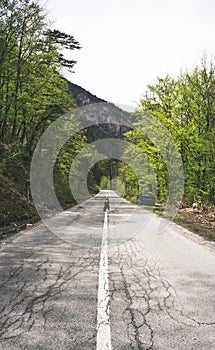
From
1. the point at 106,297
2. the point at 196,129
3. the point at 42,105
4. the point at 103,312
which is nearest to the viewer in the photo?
the point at 103,312

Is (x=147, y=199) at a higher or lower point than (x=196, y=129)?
lower

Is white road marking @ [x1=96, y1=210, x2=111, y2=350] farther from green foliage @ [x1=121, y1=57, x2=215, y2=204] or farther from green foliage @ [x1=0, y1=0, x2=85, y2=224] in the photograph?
green foliage @ [x1=121, y1=57, x2=215, y2=204]

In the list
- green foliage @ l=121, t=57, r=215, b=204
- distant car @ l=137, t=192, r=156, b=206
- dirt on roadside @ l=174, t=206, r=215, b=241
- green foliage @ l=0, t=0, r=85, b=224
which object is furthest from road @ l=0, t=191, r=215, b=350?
distant car @ l=137, t=192, r=156, b=206

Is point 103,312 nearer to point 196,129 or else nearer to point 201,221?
point 201,221

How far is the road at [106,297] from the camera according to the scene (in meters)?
3.27

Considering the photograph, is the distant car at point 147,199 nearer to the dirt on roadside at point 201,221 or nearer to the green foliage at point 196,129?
the green foliage at point 196,129

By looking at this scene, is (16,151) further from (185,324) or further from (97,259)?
(185,324)

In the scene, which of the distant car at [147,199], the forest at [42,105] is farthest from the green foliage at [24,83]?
the distant car at [147,199]

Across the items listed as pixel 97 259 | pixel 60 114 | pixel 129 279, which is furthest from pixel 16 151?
pixel 129 279

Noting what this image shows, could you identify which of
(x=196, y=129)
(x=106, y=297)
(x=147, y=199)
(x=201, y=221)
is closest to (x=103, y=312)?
(x=106, y=297)

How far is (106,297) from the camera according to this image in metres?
4.54

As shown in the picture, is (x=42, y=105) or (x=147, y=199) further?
(x=147, y=199)

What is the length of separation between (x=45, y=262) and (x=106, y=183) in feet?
469

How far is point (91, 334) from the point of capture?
3.36 metres
